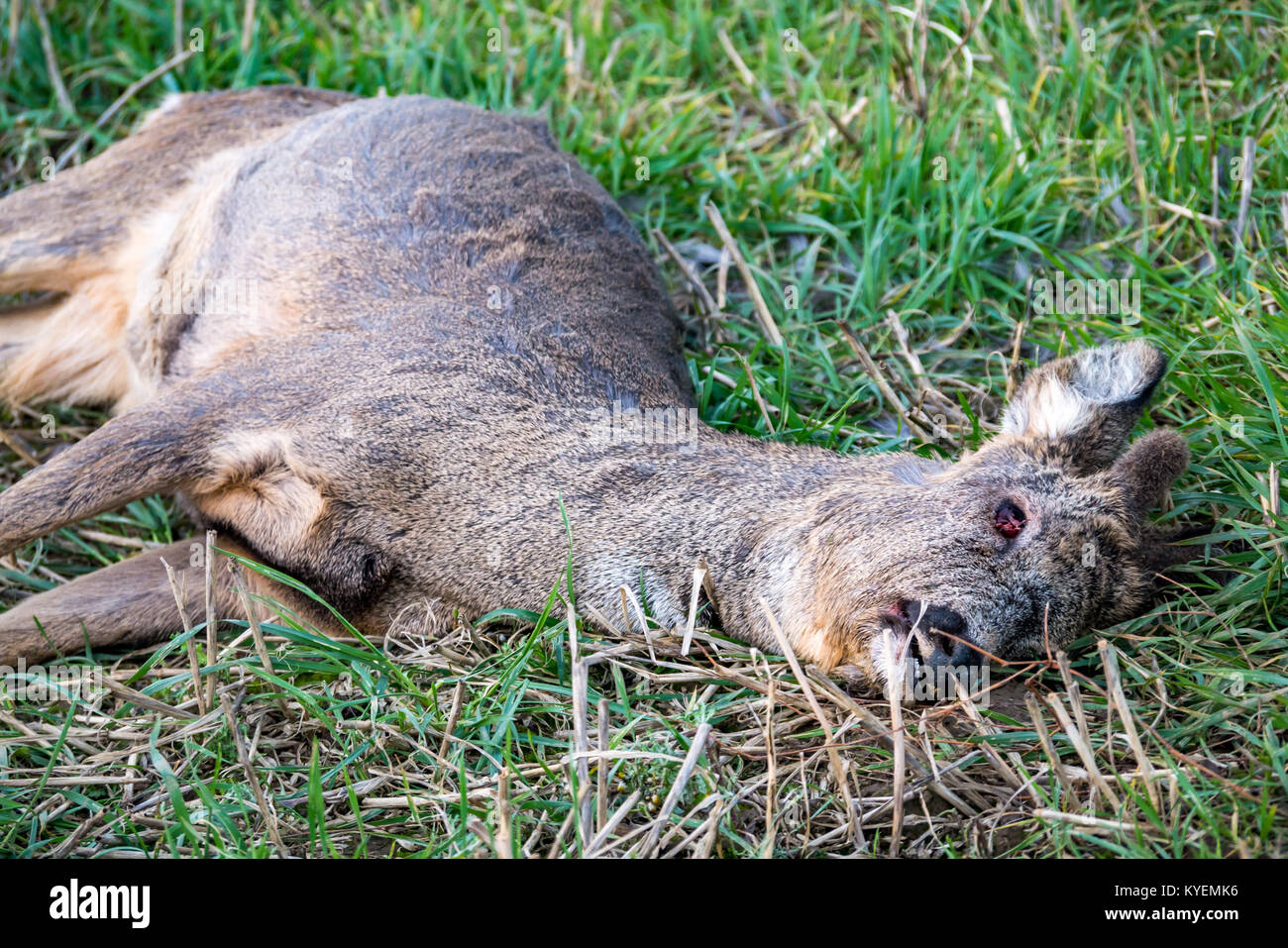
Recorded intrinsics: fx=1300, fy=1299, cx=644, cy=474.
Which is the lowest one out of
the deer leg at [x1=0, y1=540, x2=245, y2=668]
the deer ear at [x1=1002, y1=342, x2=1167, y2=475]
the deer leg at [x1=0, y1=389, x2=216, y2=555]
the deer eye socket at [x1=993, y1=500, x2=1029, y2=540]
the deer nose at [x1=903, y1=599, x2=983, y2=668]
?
the deer leg at [x1=0, y1=540, x2=245, y2=668]

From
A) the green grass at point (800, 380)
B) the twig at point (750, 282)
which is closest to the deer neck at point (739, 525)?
the green grass at point (800, 380)

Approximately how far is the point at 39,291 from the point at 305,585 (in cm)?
256

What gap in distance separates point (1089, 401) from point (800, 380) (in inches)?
60.7

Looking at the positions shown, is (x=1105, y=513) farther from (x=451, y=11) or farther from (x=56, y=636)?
(x=451, y=11)

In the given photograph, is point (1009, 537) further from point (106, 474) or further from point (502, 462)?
point (106, 474)

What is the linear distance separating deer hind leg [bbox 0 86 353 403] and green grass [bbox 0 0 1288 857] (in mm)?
247

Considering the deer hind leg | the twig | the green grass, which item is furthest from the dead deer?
the twig

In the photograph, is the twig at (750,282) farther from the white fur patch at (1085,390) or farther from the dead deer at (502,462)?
the white fur patch at (1085,390)

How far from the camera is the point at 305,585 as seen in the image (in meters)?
4.22

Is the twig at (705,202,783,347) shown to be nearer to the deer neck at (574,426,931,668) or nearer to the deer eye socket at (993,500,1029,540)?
the deer neck at (574,426,931,668)

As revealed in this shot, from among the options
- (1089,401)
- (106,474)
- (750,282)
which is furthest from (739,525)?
(106,474)

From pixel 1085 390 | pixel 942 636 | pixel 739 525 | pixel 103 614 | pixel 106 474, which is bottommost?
pixel 103 614

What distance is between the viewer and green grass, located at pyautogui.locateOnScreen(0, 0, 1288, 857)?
3518 millimetres

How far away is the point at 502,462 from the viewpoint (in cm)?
428
